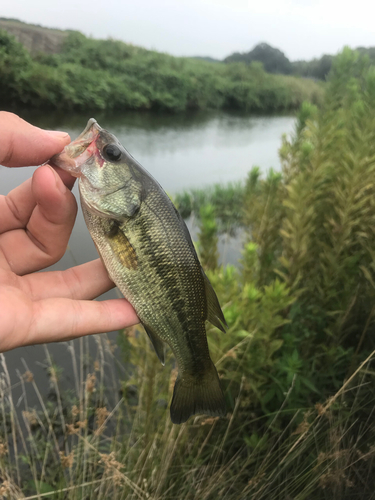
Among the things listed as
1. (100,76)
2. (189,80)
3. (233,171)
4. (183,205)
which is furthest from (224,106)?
(183,205)

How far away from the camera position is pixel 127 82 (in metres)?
13.9

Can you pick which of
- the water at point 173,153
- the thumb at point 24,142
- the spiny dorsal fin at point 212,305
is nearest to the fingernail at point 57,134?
the thumb at point 24,142

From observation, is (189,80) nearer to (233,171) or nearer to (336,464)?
(233,171)

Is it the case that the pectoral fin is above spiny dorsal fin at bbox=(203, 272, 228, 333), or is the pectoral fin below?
above

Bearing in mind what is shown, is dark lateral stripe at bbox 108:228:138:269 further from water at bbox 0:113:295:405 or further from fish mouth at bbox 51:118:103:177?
water at bbox 0:113:295:405

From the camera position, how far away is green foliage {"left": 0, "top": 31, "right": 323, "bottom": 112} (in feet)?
33.8

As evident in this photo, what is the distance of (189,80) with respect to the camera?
16.3 metres

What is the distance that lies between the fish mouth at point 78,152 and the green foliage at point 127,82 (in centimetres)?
1080

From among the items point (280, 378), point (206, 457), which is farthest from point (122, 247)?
point (206, 457)

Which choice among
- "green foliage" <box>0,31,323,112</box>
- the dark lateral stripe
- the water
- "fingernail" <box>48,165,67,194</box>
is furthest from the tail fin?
"green foliage" <box>0,31,323,112</box>

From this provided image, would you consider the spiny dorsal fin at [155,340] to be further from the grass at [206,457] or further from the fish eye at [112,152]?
the fish eye at [112,152]

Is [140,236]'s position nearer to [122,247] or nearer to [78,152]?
[122,247]

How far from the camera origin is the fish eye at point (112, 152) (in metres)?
1.17

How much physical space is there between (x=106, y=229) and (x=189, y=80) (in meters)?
17.6
